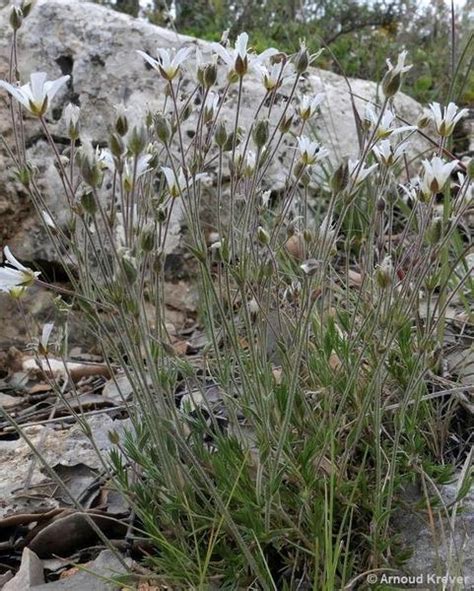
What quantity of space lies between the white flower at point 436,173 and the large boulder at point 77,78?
193cm

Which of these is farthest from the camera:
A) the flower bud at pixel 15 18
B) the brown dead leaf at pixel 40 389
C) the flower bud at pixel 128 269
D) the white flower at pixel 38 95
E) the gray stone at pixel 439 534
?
the brown dead leaf at pixel 40 389

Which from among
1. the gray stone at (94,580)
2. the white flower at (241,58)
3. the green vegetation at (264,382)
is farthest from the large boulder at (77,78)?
the gray stone at (94,580)

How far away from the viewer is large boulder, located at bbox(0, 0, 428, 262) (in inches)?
129

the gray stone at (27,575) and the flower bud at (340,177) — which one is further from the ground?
the flower bud at (340,177)

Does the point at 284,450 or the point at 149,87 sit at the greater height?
the point at 149,87

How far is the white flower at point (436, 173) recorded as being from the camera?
148cm

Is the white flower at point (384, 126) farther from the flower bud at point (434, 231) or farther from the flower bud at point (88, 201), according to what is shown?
the flower bud at point (88, 201)

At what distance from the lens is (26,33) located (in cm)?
348

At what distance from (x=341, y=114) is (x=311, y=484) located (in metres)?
3.04

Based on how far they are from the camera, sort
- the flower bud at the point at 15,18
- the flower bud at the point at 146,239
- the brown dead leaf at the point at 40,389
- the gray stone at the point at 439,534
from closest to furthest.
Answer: the flower bud at the point at 146,239
the gray stone at the point at 439,534
the flower bud at the point at 15,18
the brown dead leaf at the point at 40,389

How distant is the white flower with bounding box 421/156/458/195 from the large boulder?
1925 millimetres

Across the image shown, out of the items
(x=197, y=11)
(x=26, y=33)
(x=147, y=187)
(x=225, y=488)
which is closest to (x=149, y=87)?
(x=26, y=33)

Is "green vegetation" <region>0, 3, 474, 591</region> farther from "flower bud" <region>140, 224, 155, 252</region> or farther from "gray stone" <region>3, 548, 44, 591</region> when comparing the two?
"gray stone" <region>3, 548, 44, 591</region>

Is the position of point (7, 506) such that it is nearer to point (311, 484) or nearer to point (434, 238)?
point (311, 484)
